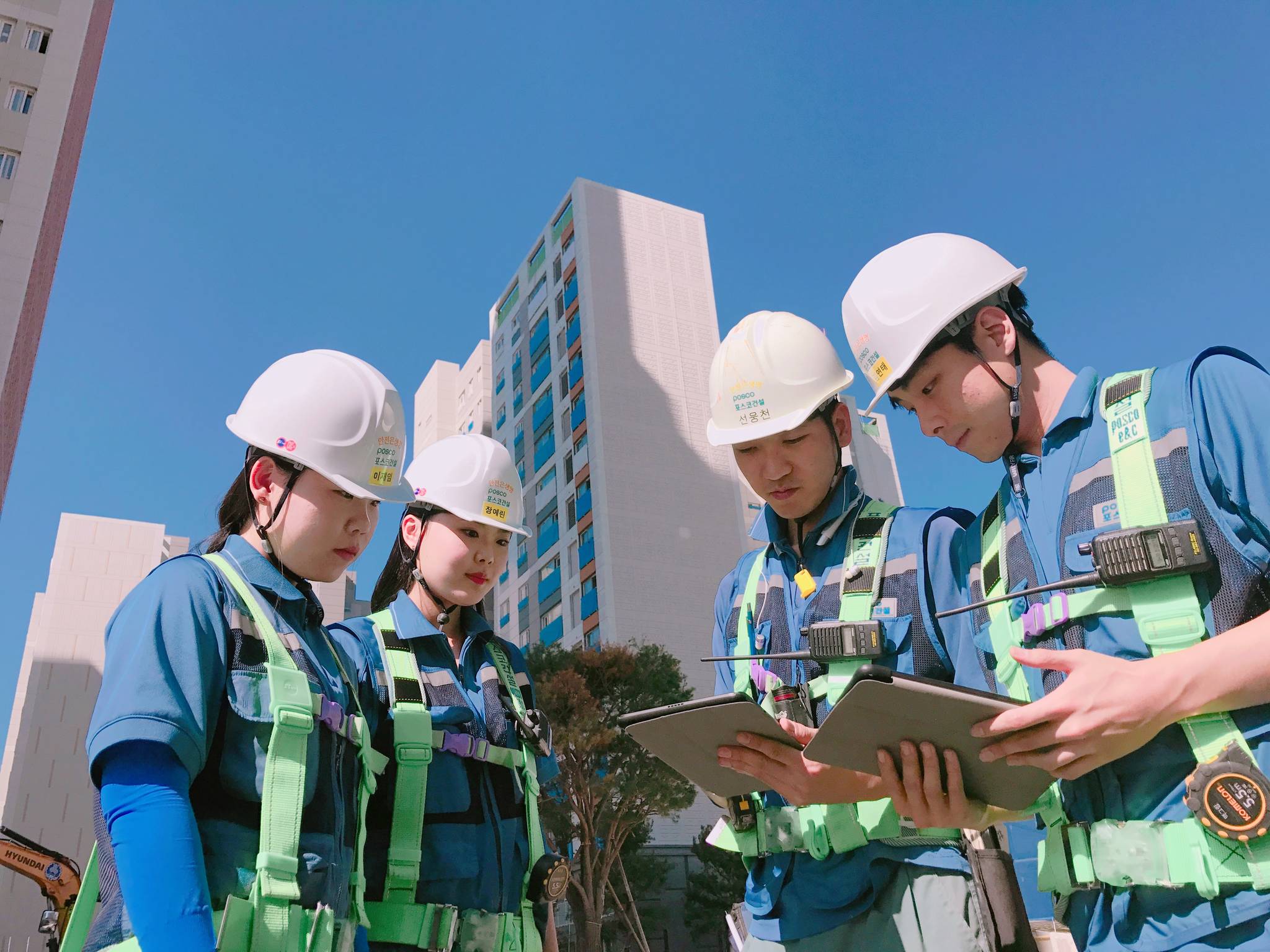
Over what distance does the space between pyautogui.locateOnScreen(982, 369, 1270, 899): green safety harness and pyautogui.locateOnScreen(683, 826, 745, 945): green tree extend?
25.9m

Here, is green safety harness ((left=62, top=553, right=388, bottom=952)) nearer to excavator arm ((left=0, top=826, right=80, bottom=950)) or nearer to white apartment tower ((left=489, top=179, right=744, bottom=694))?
A: excavator arm ((left=0, top=826, right=80, bottom=950))

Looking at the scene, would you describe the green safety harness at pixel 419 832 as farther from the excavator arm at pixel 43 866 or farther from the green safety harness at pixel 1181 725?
the excavator arm at pixel 43 866

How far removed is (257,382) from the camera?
2652mm

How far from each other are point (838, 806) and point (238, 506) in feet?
6.04

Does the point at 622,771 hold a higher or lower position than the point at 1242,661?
higher

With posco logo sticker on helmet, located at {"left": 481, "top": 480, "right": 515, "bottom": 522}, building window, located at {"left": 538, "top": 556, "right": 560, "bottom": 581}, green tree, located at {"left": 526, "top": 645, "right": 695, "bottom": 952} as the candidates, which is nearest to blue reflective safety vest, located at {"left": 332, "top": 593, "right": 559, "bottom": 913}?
posco logo sticker on helmet, located at {"left": 481, "top": 480, "right": 515, "bottom": 522}

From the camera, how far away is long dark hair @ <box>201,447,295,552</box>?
2531mm

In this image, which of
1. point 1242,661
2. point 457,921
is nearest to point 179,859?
point 457,921

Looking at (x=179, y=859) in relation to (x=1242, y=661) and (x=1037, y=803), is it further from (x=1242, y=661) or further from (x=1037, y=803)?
(x=1242, y=661)

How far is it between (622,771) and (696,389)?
74.6 feet

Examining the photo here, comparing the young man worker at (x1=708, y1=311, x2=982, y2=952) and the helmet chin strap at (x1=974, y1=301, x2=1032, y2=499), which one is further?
the young man worker at (x1=708, y1=311, x2=982, y2=952)

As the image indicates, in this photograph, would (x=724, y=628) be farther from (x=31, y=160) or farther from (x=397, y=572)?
(x=31, y=160)

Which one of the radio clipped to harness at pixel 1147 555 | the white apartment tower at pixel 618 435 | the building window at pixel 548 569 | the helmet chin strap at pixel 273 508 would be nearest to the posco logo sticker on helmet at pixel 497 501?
the helmet chin strap at pixel 273 508

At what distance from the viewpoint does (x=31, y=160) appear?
26.2 metres
